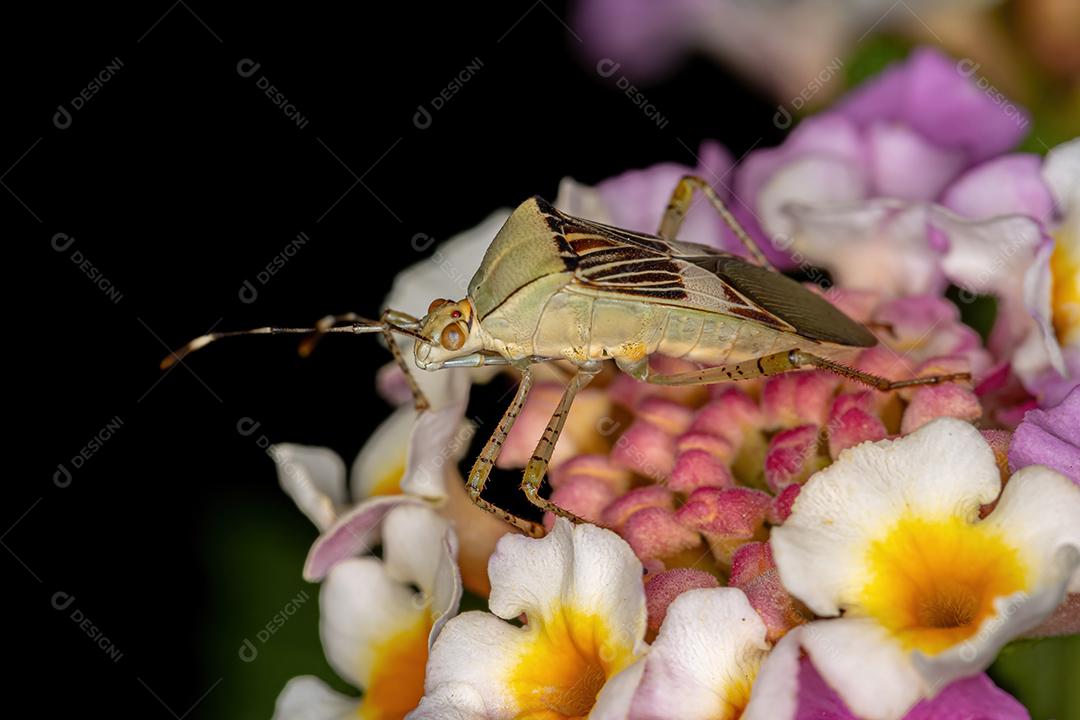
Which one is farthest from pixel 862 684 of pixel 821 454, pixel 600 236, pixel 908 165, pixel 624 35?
pixel 624 35

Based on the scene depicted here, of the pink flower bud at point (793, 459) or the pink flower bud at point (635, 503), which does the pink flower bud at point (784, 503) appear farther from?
the pink flower bud at point (635, 503)

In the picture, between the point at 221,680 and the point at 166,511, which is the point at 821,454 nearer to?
the point at 221,680

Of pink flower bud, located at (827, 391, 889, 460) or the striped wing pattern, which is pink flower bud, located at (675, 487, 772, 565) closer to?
pink flower bud, located at (827, 391, 889, 460)

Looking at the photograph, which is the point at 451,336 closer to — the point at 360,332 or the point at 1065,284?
the point at 360,332

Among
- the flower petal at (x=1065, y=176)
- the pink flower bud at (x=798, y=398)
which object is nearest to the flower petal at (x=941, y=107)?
the flower petal at (x=1065, y=176)

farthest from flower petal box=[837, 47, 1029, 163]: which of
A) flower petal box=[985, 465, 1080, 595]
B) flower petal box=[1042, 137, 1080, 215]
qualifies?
flower petal box=[985, 465, 1080, 595]
